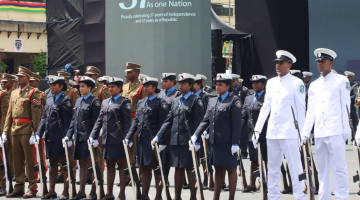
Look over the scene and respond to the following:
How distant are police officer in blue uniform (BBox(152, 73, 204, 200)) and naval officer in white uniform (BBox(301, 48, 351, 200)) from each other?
1.71 m

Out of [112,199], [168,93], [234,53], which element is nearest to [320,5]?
[234,53]

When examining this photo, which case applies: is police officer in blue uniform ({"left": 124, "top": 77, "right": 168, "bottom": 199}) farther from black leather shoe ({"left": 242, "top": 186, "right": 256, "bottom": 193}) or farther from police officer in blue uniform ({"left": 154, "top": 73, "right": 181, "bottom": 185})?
black leather shoe ({"left": 242, "top": 186, "right": 256, "bottom": 193})

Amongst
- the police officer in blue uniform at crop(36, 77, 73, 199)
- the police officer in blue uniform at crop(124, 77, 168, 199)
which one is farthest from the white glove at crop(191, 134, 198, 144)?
the police officer in blue uniform at crop(36, 77, 73, 199)

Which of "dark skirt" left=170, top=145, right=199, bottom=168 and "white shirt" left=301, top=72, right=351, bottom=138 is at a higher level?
"white shirt" left=301, top=72, right=351, bottom=138

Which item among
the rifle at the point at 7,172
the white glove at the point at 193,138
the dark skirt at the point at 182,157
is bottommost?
the rifle at the point at 7,172

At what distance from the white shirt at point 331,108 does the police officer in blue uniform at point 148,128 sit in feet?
7.58

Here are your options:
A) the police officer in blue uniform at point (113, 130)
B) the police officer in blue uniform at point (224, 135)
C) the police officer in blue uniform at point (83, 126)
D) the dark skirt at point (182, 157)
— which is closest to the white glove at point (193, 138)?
the police officer in blue uniform at point (224, 135)

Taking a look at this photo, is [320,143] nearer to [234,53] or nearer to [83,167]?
[83,167]

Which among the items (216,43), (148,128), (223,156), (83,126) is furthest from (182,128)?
(216,43)

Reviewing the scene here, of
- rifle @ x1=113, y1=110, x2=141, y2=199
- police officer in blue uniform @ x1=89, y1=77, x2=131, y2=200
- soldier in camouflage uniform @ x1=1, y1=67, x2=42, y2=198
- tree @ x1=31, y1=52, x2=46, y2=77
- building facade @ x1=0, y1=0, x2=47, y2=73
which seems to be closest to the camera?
rifle @ x1=113, y1=110, x2=141, y2=199

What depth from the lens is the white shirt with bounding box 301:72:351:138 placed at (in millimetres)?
8641

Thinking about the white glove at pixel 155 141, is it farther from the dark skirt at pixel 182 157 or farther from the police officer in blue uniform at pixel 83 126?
the police officer in blue uniform at pixel 83 126

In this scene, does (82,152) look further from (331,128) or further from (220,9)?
(220,9)

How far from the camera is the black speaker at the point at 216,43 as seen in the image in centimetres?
2122
